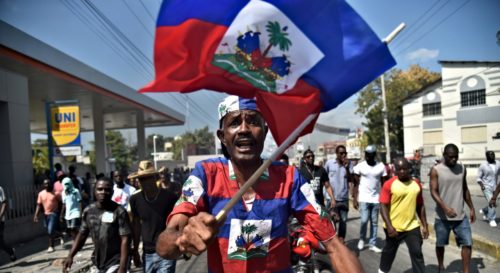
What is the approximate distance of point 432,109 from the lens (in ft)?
126

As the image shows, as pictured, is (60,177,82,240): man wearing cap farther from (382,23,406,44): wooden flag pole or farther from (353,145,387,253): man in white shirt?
(382,23,406,44): wooden flag pole

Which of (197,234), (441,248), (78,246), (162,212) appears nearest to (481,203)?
(441,248)

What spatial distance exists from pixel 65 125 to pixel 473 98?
26.6 metres

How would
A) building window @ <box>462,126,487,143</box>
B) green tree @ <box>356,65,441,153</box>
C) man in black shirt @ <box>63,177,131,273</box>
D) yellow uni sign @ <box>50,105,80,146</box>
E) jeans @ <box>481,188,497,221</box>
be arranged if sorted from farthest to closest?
green tree @ <box>356,65,441,153</box> < building window @ <box>462,126,487,143</box> < yellow uni sign @ <box>50,105,80,146</box> < jeans @ <box>481,188,497,221</box> < man in black shirt @ <box>63,177,131,273</box>

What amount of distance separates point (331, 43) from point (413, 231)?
4.20 m

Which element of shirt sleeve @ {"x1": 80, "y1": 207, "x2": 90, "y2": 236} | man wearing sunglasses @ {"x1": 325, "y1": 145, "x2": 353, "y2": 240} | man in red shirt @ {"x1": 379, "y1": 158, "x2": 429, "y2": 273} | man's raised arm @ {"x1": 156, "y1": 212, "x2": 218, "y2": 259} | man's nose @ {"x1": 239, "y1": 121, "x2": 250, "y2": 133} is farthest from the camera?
man wearing sunglasses @ {"x1": 325, "y1": 145, "x2": 353, "y2": 240}

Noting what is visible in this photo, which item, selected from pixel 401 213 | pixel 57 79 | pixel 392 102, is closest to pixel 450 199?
pixel 401 213

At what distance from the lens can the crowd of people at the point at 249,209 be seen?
2213 millimetres

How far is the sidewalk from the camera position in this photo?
7.96 m

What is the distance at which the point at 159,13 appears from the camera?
207cm

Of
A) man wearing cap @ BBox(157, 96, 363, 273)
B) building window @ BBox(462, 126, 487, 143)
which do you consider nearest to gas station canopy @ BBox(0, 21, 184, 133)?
man wearing cap @ BBox(157, 96, 363, 273)

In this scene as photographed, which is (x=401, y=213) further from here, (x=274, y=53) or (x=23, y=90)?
(x=23, y=90)

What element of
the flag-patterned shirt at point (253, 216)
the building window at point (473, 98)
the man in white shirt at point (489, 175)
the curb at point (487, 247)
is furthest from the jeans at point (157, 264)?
the building window at point (473, 98)

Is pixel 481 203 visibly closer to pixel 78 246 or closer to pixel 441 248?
pixel 441 248
